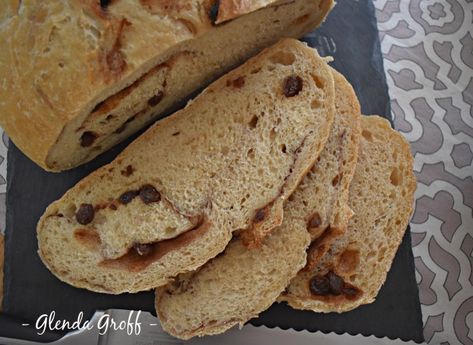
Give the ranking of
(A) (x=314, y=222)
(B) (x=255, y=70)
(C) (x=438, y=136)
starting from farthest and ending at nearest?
(C) (x=438, y=136) < (B) (x=255, y=70) < (A) (x=314, y=222)

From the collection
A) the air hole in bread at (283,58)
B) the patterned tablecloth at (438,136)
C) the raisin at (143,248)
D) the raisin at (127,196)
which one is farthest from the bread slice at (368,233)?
the raisin at (127,196)

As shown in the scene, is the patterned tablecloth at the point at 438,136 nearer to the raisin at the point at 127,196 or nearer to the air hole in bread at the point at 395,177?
the air hole in bread at the point at 395,177

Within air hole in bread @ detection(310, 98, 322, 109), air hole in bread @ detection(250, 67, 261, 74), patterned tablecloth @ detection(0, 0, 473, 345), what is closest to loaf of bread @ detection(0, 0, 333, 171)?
air hole in bread @ detection(250, 67, 261, 74)

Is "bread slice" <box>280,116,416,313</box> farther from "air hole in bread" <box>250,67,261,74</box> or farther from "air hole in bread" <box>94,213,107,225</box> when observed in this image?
"air hole in bread" <box>94,213,107,225</box>

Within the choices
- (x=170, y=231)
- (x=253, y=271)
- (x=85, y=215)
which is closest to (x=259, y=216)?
(x=253, y=271)

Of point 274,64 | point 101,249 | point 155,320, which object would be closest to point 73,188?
point 101,249

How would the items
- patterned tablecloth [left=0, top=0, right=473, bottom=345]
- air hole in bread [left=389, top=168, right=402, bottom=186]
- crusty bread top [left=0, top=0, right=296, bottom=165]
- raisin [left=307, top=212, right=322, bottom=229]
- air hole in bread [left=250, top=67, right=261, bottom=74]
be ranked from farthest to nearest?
patterned tablecloth [left=0, top=0, right=473, bottom=345]
air hole in bread [left=389, top=168, right=402, bottom=186]
air hole in bread [left=250, top=67, right=261, bottom=74]
raisin [left=307, top=212, right=322, bottom=229]
crusty bread top [left=0, top=0, right=296, bottom=165]

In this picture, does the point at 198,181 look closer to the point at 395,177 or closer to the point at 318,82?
the point at 318,82

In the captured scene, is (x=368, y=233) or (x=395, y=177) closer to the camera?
(x=368, y=233)
